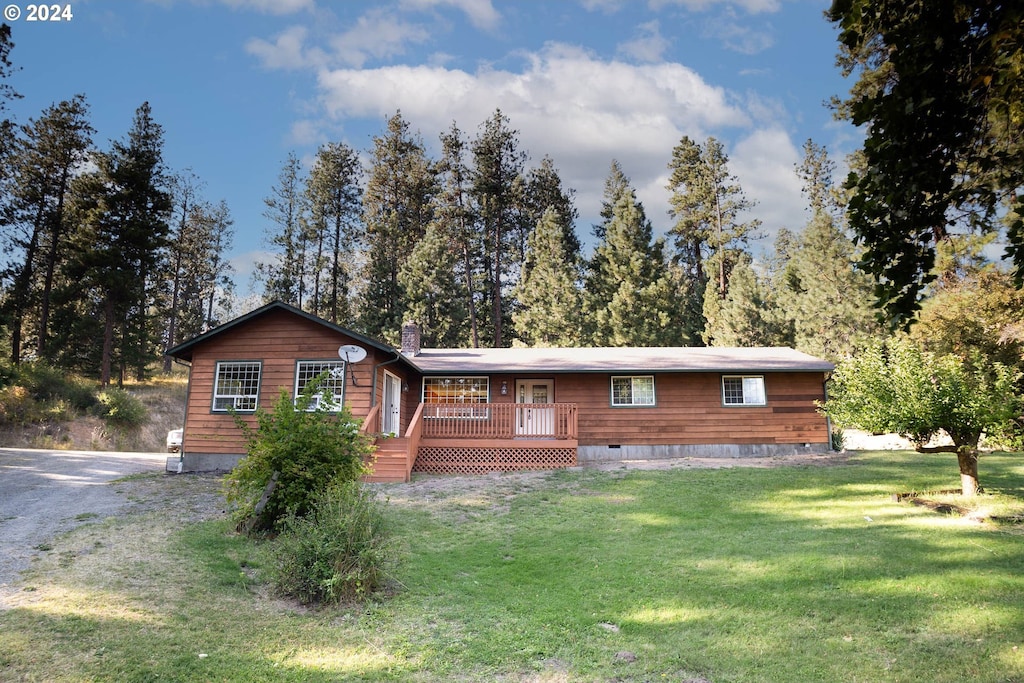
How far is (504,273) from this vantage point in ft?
111

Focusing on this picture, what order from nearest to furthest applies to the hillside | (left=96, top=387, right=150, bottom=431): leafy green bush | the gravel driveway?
the gravel driveway < the hillside < (left=96, top=387, right=150, bottom=431): leafy green bush

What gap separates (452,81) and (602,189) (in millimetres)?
12280

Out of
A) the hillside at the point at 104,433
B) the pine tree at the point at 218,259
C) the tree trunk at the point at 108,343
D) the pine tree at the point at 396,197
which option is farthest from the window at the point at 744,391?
the pine tree at the point at 218,259

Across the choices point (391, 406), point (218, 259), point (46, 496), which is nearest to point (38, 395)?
point (46, 496)

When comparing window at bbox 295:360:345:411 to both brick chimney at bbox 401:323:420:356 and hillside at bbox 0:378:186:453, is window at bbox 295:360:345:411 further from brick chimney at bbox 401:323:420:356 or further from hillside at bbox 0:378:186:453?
hillside at bbox 0:378:186:453

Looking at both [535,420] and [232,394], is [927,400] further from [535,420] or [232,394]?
[232,394]

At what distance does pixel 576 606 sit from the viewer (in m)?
5.88

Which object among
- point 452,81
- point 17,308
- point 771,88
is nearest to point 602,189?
point 452,81

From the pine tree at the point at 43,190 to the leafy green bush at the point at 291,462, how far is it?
85.1ft

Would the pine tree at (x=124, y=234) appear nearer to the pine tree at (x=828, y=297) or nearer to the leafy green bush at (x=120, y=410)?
the leafy green bush at (x=120, y=410)

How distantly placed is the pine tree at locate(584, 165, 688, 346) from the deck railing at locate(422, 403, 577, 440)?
43.2 ft

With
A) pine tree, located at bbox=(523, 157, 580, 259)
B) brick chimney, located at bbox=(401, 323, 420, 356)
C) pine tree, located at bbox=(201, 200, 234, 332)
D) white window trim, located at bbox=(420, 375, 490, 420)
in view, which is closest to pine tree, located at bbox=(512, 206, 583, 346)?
pine tree, located at bbox=(523, 157, 580, 259)

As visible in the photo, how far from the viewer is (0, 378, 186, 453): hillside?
2138 centimetres

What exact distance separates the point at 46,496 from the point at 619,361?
13.4 m
